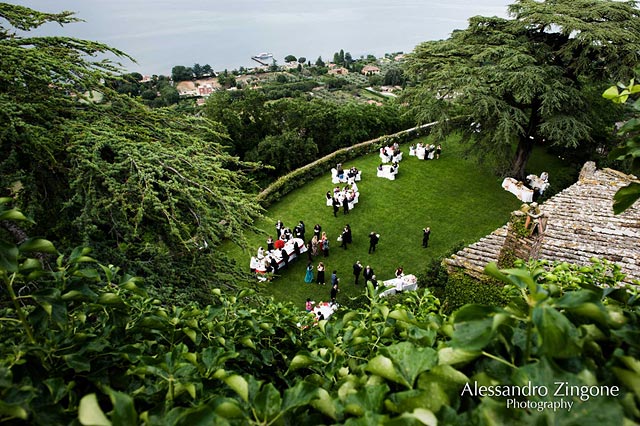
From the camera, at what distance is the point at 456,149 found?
22.9 meters

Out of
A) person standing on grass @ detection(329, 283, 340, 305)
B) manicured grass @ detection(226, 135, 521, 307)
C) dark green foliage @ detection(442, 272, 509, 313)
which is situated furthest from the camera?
manicured grass @ detection(226, 135, 521, 307)

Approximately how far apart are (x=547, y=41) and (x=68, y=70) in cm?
1833

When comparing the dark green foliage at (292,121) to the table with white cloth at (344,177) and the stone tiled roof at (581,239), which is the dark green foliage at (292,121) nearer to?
the table with white cloth at (344,177)

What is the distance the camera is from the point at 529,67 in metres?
14.6

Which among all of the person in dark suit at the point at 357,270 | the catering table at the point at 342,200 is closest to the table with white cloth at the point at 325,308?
the person in dark suit at the point at 357,270

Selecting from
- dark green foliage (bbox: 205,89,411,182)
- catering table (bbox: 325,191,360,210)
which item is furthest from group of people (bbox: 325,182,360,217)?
dark green foliage (bbox: 205,89,411,182)

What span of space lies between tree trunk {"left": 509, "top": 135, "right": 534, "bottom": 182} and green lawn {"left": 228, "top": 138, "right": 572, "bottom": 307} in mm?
845

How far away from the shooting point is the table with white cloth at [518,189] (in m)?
17.2

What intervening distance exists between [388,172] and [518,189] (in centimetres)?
621

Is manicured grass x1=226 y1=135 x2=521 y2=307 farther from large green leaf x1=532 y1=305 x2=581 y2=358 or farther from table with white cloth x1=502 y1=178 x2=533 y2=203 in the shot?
large green leaf x1=532 y1=305 x2=581 y2=358

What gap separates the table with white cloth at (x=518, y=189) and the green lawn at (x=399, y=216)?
0.24 meters

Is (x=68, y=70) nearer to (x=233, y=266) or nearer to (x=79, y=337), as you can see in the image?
(x=233, y=266)

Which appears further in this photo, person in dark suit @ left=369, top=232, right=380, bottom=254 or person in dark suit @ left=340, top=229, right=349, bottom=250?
person in dark suit @ left=340, top=229, right=349, bottom=250

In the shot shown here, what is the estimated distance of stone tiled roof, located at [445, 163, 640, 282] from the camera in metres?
7.53
